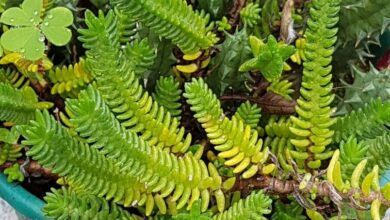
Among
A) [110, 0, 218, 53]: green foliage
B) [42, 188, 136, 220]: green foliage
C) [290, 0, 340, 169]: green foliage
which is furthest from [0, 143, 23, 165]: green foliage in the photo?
[290, 0, 340, 169]: green foliage

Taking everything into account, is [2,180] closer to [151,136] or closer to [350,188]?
[151,136]

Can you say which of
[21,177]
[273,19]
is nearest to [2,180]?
[21,177]

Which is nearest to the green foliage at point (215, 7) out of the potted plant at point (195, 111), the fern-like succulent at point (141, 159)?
the potted plant at point (195, 111)

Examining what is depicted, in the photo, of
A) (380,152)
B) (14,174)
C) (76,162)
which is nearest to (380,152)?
(380,152)

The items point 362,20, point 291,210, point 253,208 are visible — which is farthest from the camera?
point 362,20

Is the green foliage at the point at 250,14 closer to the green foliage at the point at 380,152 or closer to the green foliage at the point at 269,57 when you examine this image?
the green foliage at the point at 269,57

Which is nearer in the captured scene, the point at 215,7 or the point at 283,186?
the point at 283,186

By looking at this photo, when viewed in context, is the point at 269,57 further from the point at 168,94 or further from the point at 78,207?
the point at 78,207
